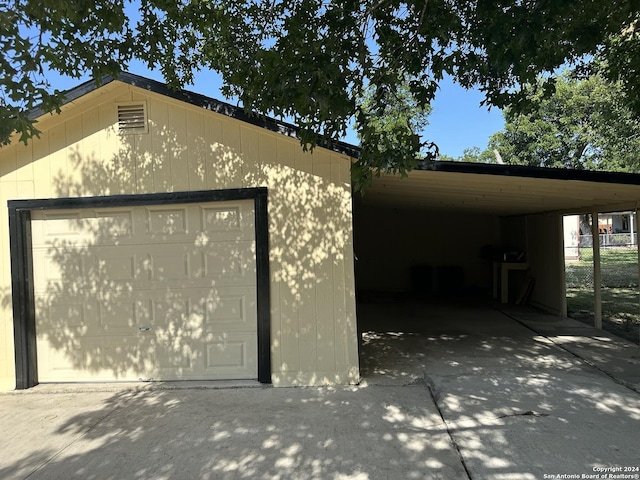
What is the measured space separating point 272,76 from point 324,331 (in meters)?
2.86

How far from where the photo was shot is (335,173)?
498 cm

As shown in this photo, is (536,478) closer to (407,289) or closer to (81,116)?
(81,116)

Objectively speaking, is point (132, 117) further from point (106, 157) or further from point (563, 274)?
point (563, 274)

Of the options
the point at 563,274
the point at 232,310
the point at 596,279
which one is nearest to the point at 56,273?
the point at 232,310

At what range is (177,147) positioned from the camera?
512cm

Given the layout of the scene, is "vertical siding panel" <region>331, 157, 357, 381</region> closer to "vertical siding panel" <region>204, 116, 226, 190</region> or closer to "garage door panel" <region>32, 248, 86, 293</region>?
"vertical siding panel" <region>204, 116, 226, 190</region>

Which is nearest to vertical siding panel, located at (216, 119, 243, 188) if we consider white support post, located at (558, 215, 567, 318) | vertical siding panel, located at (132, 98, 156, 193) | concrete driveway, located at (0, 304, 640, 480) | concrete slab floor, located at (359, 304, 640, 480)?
vertical siding panel, located at (132, 98, 156, 193)

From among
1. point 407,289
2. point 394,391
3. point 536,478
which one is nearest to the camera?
point 536,478

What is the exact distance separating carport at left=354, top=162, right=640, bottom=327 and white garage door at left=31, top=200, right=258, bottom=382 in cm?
229

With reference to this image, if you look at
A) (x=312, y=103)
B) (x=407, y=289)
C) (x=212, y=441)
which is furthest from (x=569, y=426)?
(x=407, y=289)

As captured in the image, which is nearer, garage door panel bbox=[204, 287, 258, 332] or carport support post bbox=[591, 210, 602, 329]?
garage door panel bbox=[204, 287, 258, 332]

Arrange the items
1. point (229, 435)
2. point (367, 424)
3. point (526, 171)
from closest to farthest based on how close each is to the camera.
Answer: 1. point (229, 435)
2. point (367, 424)
3. point (526, 171)

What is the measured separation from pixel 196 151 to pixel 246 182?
2.35 ft

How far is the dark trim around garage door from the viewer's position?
197 inches
